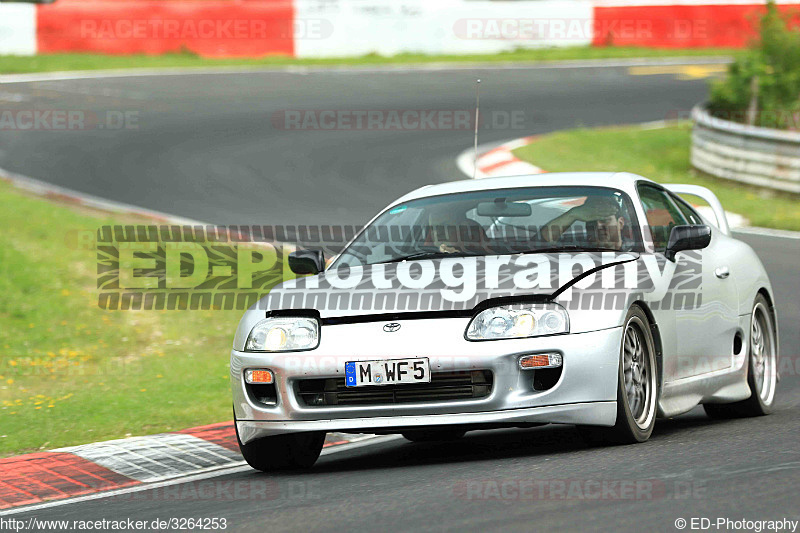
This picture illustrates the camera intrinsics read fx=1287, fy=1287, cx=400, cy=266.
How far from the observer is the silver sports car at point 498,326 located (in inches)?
226

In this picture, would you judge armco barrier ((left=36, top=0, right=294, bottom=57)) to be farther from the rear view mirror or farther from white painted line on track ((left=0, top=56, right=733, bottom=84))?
the rear view mirror

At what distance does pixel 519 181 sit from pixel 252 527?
10.2ft

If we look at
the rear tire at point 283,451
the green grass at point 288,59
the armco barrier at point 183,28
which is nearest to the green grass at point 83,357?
the rear tire at point 283,451

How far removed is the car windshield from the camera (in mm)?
6707

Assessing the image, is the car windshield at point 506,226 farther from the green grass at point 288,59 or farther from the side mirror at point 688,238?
the green grass at point 288,59

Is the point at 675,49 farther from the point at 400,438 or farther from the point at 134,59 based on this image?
the point at 400,438

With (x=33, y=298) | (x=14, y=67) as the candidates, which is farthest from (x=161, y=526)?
(x=14, y=67)

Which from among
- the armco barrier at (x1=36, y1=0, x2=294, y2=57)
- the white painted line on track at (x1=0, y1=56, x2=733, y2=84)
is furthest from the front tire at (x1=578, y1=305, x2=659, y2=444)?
the armco barrier at (x1=36, y1=0, x2=294, y2=57)

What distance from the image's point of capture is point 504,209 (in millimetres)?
6922

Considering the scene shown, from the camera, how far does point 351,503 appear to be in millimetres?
5113

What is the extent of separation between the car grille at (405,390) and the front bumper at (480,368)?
1.2 inches

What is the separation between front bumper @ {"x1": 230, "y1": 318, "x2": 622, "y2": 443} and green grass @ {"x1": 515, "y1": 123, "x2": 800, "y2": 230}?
1056 cm

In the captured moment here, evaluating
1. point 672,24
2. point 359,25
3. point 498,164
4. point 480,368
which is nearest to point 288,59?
point 359,25

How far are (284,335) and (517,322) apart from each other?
43.9 inches
